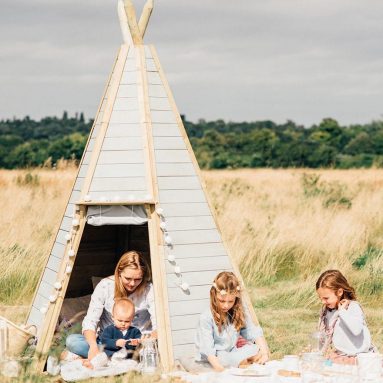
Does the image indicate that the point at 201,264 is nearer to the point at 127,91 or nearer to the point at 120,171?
the point at 120,171

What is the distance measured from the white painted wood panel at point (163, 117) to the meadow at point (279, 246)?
1.01 meters

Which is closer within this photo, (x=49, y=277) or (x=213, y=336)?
(x=213, y=336)

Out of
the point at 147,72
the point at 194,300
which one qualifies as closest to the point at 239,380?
the point at 194,300

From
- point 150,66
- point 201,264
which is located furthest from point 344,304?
point 150,66

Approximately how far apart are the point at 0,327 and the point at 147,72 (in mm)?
2212

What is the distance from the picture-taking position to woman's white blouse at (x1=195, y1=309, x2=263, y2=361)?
5.59 metres

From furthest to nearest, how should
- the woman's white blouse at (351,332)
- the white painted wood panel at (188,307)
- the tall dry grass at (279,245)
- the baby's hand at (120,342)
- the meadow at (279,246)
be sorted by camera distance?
the tall dry grass at (279,245), the meadow at (279,246), the white painted wood panel at (188,307), the baby's hand at (120,342), the woman's white blouse at (351,332)

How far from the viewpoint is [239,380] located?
5.20 meters

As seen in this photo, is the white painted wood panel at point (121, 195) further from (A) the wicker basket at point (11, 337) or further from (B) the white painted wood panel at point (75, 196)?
(A) the wicker basket at point (11, 337)

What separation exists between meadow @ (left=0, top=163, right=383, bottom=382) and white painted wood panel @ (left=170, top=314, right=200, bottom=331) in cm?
72

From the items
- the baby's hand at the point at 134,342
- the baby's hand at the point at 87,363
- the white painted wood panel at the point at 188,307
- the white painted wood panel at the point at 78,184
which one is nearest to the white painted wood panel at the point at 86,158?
the white painted wood panel at the point at 78,184

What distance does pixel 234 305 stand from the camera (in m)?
5.85

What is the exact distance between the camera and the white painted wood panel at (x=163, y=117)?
245 inches

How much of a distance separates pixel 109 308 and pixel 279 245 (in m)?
4.94
